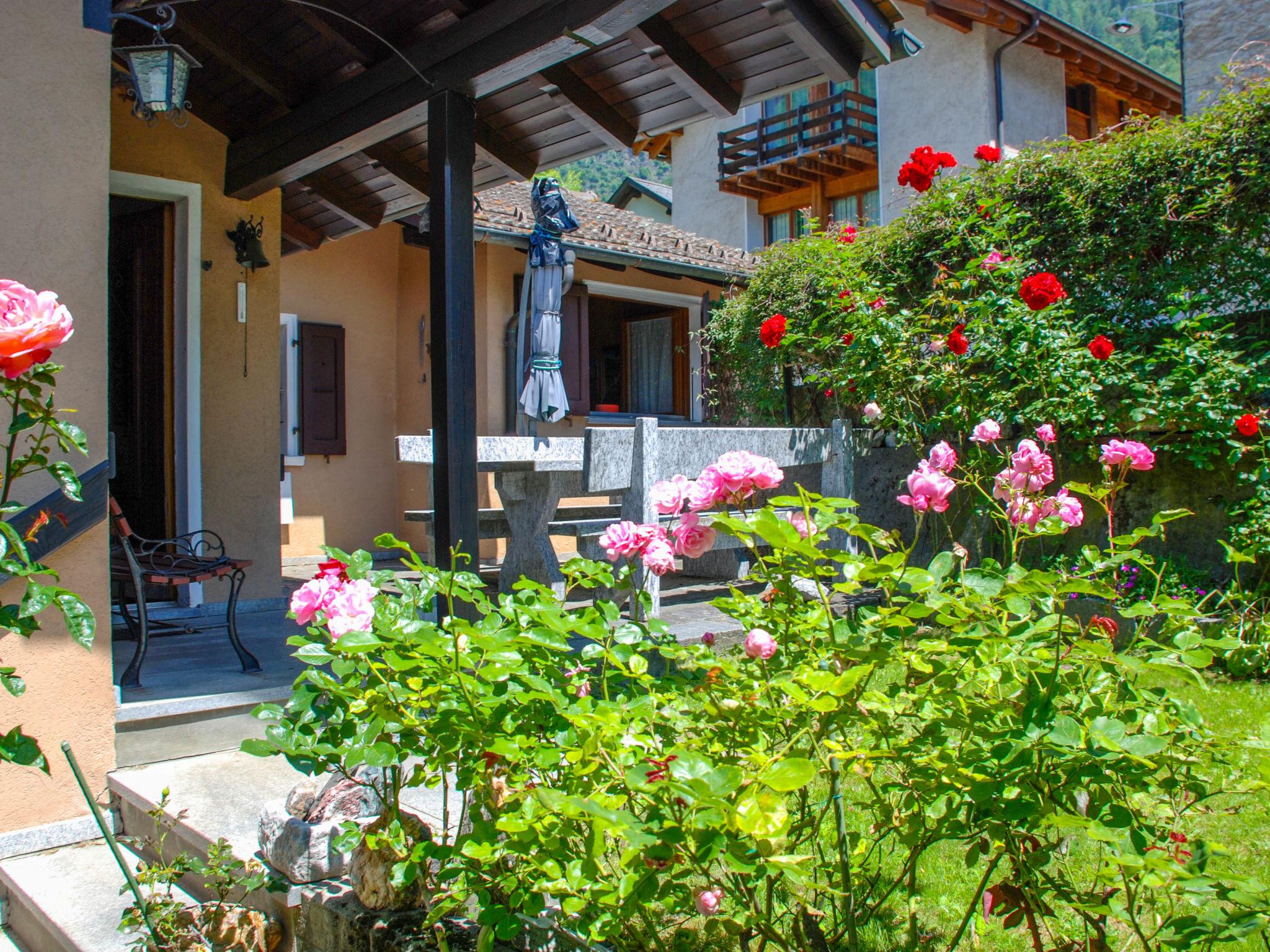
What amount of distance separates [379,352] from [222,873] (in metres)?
7.53

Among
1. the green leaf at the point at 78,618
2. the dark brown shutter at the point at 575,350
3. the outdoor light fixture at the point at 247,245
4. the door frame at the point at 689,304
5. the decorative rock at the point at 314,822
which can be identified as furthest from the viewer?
the door frame at the point at 689,304

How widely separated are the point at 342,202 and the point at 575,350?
13.0 ft

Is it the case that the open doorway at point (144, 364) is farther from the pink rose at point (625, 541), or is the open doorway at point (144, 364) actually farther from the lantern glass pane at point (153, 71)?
the pink rose at point (625, 541)

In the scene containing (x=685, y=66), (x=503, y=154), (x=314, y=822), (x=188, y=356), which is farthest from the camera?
(x=188, y=356)

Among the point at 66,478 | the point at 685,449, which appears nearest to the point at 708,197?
the point at 685,449

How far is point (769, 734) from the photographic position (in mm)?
1393

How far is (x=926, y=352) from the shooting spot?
5.69 m

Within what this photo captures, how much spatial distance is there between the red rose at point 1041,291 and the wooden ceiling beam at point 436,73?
6.47 ft

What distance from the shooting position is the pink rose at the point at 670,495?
155 cm

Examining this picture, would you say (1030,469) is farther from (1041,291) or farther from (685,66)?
(685,66)

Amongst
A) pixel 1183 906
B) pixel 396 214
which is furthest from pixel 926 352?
pixel 1183 906

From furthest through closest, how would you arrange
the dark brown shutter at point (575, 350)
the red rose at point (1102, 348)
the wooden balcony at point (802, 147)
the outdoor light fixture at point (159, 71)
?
the wooden balcony at point (802, 147), the dark brown shutter at point (575, 350), the red rose at point (1102, 348), the outdoor light fixture at point (159, 71)

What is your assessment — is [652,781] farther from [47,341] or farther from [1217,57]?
[1217,57]

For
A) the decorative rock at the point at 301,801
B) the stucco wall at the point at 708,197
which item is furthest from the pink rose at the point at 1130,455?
the stucco wall at the point at 708,197
